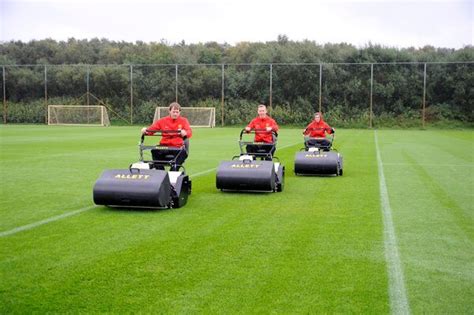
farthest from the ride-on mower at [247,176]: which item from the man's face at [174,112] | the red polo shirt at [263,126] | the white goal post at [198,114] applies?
the white goal post at [198,114]

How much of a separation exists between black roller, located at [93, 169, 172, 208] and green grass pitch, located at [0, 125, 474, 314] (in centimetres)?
16

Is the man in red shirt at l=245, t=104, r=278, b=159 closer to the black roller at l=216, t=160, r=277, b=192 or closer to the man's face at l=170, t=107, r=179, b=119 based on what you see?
the black roller at l=216, t=160, r=277, b=192

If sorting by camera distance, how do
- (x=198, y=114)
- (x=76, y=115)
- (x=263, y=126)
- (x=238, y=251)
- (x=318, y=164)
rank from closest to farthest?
(x=238, y=251) → (x=263, y=126) → (x=318, y=164) → (x=198, y=114) → (x=76, y=115)

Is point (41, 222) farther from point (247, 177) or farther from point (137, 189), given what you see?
point (247, 177)

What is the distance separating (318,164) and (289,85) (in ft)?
106

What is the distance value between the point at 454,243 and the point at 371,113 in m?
36.1

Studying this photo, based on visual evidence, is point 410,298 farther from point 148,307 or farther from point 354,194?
point 354,194

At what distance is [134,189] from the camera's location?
797 cm

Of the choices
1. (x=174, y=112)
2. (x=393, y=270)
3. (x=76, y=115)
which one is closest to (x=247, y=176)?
(x=174, y=112)

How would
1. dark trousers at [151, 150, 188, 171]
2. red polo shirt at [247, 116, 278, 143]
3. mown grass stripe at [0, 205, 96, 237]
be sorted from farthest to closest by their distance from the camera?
red polo shirt at [247, 116, 278, 143] → dark trousers at [151, 150, 188, 171] → mown grass stripe at [0, 205, 96, 237]

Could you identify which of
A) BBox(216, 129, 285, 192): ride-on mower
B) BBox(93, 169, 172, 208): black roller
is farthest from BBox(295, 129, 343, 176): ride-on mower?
BBox(93, 169, 172, 208): black roller

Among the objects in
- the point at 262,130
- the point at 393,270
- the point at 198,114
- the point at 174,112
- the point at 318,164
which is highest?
the point at 174,112

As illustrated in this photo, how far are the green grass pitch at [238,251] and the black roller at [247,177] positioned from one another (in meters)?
0.19

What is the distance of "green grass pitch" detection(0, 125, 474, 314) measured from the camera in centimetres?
456
